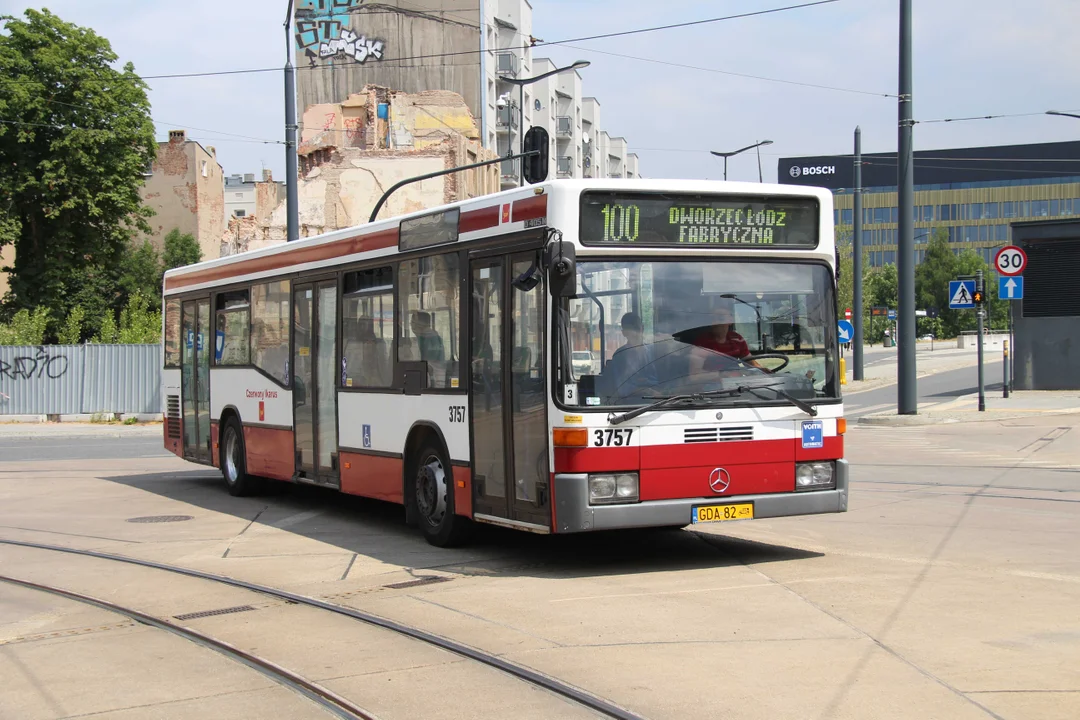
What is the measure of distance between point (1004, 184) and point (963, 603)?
125 m

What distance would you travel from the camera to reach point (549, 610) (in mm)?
7988

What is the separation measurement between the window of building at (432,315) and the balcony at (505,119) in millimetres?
64215

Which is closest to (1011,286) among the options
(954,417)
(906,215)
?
(954,417)

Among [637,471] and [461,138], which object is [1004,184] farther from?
[637,471]

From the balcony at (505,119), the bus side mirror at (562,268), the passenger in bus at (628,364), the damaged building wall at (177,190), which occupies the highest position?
the balcony at (505,119)

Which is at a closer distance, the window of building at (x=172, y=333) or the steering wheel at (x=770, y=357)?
the steering wheel at (x=770, y=357)

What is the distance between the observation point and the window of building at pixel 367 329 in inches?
459

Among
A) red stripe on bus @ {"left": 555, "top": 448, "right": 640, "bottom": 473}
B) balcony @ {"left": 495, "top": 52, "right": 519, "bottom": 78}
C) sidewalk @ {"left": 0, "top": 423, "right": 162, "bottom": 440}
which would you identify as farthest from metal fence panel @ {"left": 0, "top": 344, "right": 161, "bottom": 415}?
balcony @ {"left": 495, "top": 52, "right": 519, "bottom": 78}

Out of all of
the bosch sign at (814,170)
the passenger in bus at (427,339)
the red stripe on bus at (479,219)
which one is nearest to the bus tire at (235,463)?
the passenger in bus at (427,339)

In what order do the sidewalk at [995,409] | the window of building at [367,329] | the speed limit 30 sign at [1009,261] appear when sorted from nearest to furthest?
the window of building at [367,329], the sidewalk at [995,409], the speed limit 30 sign at [1009,261]

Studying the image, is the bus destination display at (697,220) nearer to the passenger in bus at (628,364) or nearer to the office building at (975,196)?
the passenger in bus at (628,364)

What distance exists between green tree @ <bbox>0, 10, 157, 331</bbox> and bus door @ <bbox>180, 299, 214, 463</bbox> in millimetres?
33389

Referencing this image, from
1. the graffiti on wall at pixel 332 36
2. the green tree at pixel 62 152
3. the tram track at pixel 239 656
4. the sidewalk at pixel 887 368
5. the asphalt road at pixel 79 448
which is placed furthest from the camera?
the graffiti on wall at pixel 332 36

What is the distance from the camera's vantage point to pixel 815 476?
9.70m
